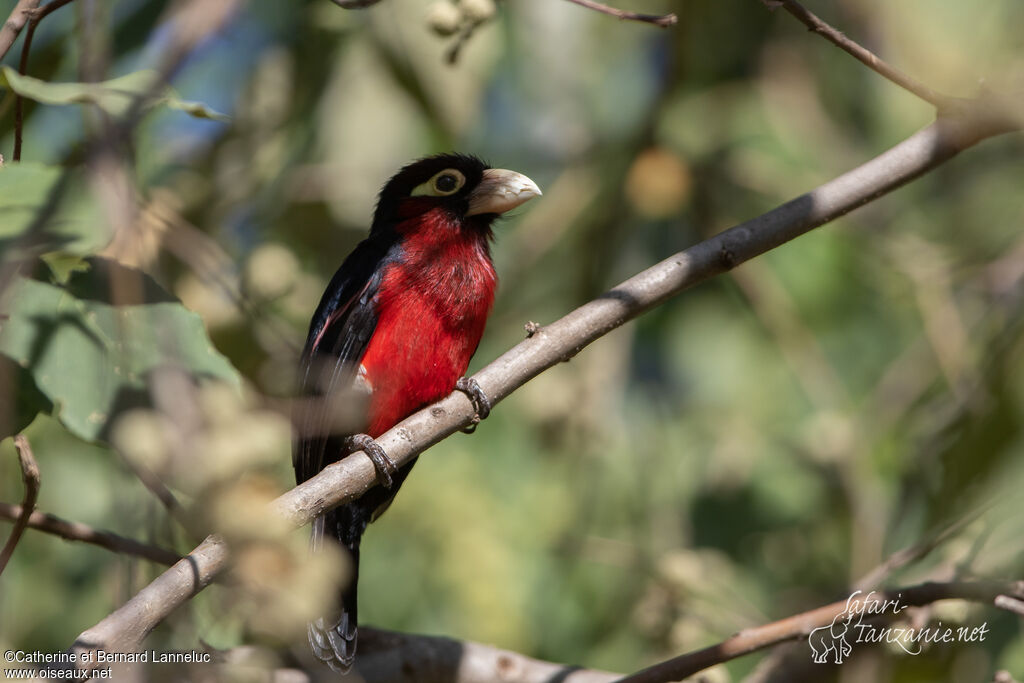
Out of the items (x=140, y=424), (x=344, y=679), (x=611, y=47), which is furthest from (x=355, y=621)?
(x=611, y=47)

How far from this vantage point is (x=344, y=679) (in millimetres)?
2848

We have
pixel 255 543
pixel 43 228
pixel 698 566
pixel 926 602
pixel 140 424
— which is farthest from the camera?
pixel 698 566

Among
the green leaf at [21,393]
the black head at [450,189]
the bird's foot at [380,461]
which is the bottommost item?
the black head at [450,189]

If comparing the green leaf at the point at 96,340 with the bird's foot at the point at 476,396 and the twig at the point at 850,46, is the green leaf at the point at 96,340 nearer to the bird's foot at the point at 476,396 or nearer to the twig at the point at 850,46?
the bird's foot at the point at 476,396

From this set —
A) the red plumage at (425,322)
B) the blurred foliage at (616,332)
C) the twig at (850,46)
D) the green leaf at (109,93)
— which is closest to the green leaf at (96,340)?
the blurred foliage at (616,332)

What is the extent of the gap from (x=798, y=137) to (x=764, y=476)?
178 centimetres

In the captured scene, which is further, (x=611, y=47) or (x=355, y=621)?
(x=611, y=47)

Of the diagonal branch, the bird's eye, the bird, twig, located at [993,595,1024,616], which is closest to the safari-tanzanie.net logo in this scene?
twig, located at [993,595,1024,616]

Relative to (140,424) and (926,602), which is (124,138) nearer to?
(140,424)

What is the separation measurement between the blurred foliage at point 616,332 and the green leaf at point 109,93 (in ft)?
1.68

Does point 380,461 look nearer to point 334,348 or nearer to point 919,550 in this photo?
point 334,348

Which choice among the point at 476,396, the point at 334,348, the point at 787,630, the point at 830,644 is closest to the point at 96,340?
the point at 476,396

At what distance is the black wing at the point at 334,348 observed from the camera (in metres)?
3.46

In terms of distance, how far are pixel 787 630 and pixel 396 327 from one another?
1.62m
